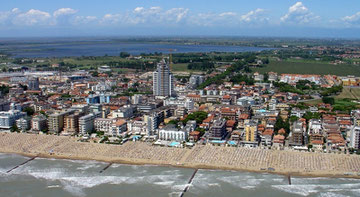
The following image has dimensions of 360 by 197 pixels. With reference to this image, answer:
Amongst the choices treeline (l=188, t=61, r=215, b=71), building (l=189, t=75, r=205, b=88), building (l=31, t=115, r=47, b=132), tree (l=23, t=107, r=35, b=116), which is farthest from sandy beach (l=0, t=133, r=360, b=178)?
treeline (l=188, t=61, r=215, b=71)

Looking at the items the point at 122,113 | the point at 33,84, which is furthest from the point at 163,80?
the point at 33,84

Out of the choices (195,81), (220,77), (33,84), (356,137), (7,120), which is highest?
(220,77)

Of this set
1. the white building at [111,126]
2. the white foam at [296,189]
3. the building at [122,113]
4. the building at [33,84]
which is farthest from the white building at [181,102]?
the building at [33,84]

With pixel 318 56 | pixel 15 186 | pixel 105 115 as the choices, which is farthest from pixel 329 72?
pixel 15 186

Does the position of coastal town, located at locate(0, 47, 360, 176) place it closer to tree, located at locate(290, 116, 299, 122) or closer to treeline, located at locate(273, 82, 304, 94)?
tree, located at locate(290, 116, 299, 122)

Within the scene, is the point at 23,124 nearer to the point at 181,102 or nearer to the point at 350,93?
the point at 181,102

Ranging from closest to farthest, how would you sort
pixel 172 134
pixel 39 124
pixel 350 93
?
1. pixel 172 134
2. pixel 39 124
3. pixel 350 93
